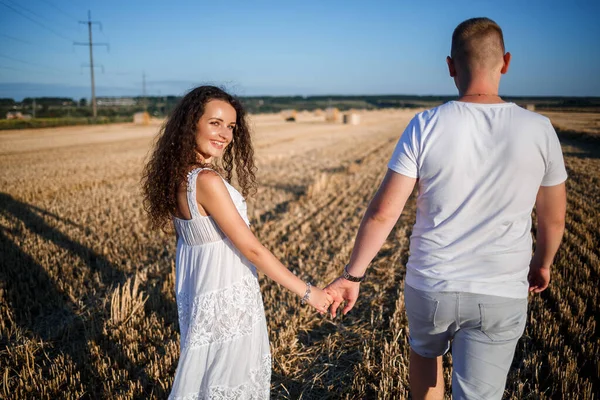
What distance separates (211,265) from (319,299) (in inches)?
26.9

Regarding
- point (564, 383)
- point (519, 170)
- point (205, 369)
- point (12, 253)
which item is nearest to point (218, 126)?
point (205, 369)

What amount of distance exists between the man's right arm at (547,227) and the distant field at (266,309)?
1.26 metres

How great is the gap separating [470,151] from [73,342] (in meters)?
3.90

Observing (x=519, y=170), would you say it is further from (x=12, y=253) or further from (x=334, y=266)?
(x=12, y=253)

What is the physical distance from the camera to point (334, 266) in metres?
5.74

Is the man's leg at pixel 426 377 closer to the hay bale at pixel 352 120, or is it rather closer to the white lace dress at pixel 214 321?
the white lace dress at pixel 214 321

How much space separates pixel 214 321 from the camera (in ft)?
7.35

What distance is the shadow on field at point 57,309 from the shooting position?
3537mm

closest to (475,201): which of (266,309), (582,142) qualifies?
(266,309)

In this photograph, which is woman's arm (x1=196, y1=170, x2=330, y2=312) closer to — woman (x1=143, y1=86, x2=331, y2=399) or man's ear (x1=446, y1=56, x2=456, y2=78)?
woman (x1=143, y1=86, x2=331, y2=399)

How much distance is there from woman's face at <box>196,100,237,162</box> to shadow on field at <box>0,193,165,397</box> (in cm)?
203

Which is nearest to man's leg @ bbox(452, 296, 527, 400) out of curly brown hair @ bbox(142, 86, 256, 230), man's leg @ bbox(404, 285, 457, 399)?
man's leg @ bbox(404, 285, 457, 399)

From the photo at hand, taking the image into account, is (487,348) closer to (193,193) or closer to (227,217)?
(227,217)

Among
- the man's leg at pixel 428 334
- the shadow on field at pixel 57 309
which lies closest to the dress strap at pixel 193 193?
Answer: the man's leg at pixel 428 334
